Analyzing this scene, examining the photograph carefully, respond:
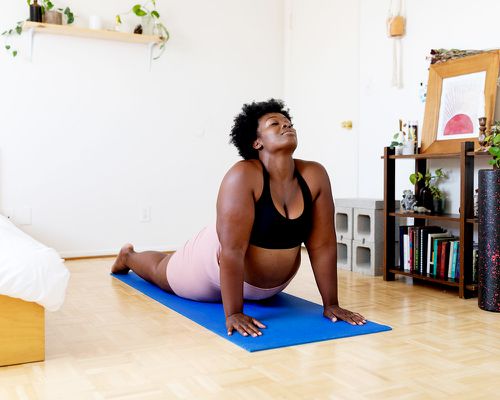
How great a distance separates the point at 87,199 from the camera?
16.0 feet

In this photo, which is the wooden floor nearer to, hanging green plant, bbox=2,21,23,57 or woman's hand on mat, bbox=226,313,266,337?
woman's hand on mat, bbox=226,313,266,337

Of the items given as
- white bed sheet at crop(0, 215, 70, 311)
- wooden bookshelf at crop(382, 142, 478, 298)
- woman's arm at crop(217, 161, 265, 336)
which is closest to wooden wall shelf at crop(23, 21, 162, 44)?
wooden bookshelf at crop(382, 142, 478, 298)

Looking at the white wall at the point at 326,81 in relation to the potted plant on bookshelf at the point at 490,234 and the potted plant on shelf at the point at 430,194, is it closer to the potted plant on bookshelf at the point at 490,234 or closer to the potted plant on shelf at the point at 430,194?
the potted plant on shelf at the point at 430,194

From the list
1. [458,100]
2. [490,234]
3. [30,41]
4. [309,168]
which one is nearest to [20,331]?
[309,168]

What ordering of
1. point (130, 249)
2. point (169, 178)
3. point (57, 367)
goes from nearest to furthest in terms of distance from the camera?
point (57, 367), point (130, 249), point (169, 178)

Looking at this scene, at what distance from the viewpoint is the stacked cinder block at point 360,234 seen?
3941mm

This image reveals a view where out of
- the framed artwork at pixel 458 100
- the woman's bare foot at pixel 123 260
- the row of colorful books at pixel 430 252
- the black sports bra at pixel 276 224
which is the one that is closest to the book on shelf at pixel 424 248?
the row of colorful books at pixel 430 252

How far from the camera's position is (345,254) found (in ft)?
Answer: 14.1

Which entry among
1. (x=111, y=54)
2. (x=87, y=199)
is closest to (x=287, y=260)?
(x=87, y=199)

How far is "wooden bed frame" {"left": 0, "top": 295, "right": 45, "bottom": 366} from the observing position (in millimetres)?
2066

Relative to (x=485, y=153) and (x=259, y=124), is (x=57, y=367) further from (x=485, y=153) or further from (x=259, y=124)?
(x=485, y=153)

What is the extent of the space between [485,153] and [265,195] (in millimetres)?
1276

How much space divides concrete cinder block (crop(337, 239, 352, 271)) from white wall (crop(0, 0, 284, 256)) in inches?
57.9

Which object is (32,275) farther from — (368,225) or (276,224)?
(368,225)
